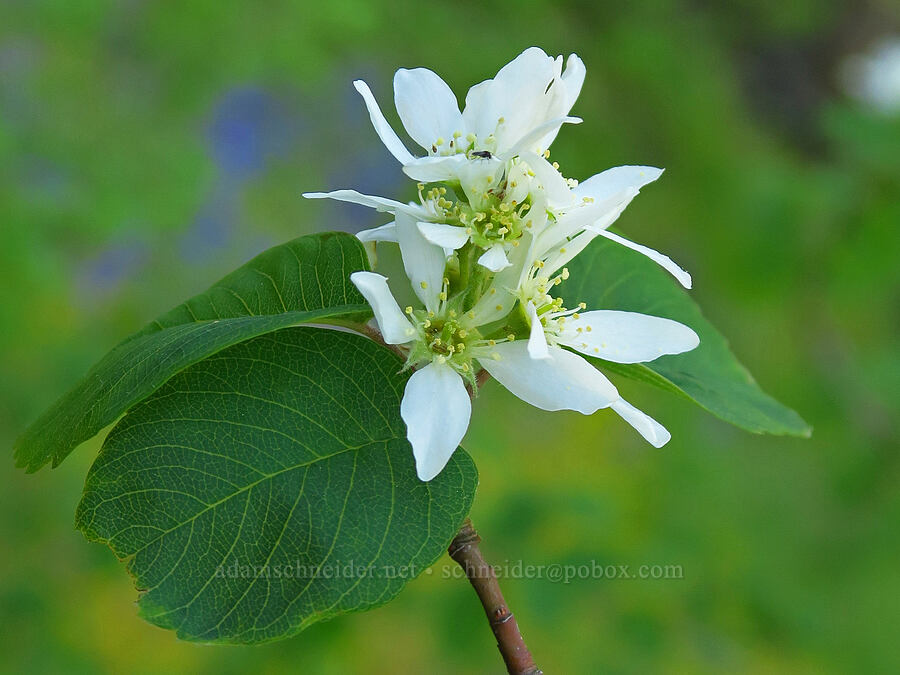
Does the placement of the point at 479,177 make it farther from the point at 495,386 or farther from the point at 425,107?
the point at 495,386

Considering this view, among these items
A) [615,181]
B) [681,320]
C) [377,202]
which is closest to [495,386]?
[681,320]

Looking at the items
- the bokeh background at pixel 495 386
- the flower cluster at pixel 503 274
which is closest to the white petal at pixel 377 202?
the flower cluster at pixel 503 274

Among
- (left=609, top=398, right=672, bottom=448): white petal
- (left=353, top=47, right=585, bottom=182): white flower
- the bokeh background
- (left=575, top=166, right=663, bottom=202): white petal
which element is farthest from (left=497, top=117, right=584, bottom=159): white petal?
the bokeh background

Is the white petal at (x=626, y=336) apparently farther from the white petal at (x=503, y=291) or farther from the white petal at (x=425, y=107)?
the white petal at (x=425, y=107)

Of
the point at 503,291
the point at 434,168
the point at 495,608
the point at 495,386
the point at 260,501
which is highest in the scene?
the point at 434,168

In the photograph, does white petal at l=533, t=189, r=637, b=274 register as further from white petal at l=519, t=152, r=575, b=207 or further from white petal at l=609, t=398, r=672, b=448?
white petal at l=609, t=398, r=672, b=448

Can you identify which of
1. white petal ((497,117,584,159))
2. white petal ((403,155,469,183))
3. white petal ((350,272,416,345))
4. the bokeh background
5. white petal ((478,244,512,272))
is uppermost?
white petal ((497,117,584,159))
